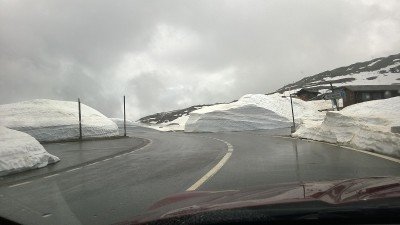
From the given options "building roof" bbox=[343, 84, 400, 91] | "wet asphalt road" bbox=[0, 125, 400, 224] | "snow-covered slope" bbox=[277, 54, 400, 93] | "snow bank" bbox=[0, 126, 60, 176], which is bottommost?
"wet asphalt road" bbox=[0, 125, 400, 224]

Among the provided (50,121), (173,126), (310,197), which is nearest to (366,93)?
(173,126)

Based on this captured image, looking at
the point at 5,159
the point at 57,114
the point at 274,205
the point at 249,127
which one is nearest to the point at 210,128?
the point at 249,127

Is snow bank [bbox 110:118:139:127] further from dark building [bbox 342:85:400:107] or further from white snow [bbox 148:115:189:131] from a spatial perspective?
dark building [bbox 342:85:400:107]

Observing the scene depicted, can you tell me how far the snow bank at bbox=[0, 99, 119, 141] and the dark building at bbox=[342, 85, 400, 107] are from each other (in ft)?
133

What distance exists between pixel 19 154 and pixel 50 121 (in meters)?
33.4

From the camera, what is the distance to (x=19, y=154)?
14.9m

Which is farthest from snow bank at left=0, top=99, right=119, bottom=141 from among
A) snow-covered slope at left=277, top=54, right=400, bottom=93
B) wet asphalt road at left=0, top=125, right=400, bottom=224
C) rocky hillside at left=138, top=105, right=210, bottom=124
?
rocky hillside at left=138, top=105, right=210, bottom=124

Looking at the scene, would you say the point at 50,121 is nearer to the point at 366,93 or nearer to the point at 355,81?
the point at 366,93

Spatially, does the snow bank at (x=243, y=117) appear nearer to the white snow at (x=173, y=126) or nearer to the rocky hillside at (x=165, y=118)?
the white snow at (x=173, y=126)

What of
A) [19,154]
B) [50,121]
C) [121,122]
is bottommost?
[19,154]

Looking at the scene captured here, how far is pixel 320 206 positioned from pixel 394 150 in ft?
35.8

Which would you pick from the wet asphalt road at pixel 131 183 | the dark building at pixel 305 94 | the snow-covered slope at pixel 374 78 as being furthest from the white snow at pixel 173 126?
the wet asphalt road at pixel 131 183

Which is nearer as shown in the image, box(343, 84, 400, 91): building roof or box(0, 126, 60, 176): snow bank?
box(0, 126, 60, 176): snow bank

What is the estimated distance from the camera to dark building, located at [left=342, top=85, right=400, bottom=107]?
→ 7331 cm
